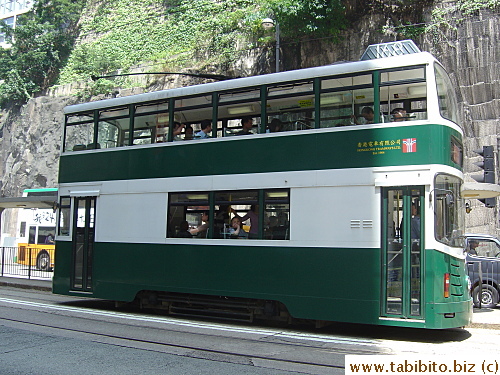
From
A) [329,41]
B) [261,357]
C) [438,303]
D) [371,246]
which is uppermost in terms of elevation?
[329,41]

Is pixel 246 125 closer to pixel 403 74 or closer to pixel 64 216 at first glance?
pixel 403 74

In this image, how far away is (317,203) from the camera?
9438 mm

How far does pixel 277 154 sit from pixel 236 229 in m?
1.58

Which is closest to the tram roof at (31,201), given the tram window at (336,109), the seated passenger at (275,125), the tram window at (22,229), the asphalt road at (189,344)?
the tram window at (22,229)

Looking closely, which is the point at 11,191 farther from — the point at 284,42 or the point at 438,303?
the point at 438,303

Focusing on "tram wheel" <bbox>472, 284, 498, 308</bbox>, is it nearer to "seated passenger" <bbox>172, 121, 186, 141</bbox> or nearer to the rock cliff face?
the rock cliff face

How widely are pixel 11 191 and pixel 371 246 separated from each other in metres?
37.3

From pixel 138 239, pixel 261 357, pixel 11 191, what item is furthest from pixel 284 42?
pixel 11 191

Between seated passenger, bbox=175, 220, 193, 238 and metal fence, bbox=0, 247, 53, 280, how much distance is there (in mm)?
11817

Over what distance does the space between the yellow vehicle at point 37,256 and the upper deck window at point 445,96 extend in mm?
16349

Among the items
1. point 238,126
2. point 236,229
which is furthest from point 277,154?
point 236,229

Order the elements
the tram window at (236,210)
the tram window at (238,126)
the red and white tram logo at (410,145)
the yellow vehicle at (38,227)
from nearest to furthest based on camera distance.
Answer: the red and white tram logo at (410,145), the tram window at (236,210), the tram window at (238,126), the yellow vehicle at (38,227)

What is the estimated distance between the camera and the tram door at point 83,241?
12305 millimetres

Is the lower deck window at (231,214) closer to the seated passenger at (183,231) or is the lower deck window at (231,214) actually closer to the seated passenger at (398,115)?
the seated passenger at (183,231)
